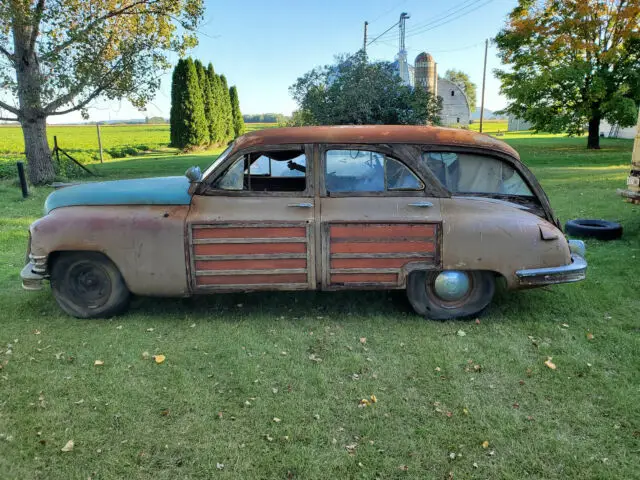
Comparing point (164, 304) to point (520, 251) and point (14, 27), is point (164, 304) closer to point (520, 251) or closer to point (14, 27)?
point (520, 251)

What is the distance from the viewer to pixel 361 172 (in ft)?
14.7

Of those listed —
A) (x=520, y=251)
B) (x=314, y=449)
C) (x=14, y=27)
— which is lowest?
(x=314, y=449)

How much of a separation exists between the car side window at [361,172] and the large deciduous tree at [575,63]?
22313mm

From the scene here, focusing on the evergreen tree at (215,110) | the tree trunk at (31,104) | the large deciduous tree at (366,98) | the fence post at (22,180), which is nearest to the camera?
the fence post at (22,180)

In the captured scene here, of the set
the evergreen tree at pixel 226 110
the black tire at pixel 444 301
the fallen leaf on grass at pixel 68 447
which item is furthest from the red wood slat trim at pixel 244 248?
the evergreen tree at pixel 226 110

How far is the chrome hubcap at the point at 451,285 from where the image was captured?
450cm

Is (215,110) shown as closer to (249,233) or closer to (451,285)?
(249,233)

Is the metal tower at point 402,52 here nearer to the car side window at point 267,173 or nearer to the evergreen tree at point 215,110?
the evergreen tree at point 215,110

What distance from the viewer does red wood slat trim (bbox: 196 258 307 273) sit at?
4.36m

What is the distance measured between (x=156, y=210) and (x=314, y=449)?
262 cm

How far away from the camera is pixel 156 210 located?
440cm

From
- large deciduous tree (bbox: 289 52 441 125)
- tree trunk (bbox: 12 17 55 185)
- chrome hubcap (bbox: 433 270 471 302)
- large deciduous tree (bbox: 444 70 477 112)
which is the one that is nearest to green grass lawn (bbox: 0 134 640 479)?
chrome hubcap (bbox: 433 270 471 302)

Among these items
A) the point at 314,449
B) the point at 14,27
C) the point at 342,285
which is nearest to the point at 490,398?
the point at 314,449

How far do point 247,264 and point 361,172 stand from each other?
1340mm
